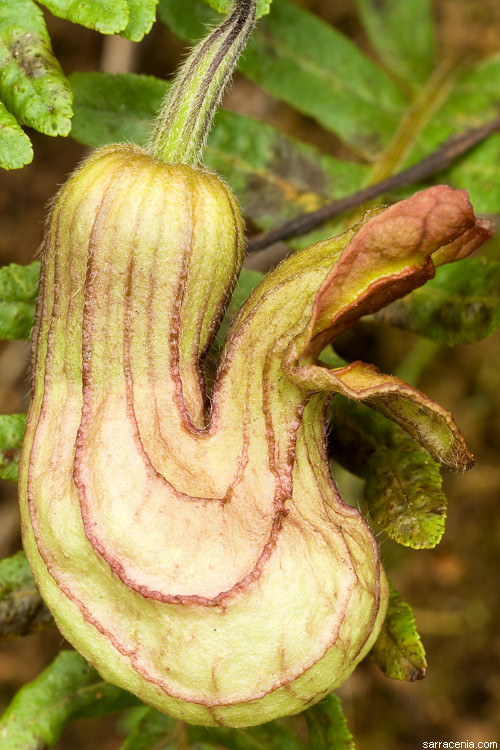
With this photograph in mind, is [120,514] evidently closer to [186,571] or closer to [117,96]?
[186,571]

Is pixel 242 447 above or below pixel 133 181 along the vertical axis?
below

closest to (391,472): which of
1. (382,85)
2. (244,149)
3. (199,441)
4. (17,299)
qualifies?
(199,441)

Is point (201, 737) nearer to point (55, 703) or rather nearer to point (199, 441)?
point (55, 703)

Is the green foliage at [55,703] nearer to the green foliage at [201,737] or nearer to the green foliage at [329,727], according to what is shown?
the green foliage at [201,737]

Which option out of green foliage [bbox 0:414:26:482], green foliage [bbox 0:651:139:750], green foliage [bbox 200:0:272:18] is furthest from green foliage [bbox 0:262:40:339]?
green foliage [bbox 0:651:139:750]

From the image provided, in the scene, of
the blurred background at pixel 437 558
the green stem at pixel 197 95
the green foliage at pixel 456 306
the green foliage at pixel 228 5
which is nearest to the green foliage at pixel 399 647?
the green foliage at pixel 456 306

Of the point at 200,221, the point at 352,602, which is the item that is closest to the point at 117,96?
the point at 200,221
